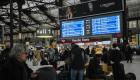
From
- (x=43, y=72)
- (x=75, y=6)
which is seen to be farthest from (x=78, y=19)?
(x=43, y=72)

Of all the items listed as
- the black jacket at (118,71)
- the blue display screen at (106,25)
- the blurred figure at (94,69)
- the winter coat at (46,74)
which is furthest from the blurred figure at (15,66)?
the blue display screen at (106,25)

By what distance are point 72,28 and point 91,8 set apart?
269cm

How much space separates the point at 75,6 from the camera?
21609mm

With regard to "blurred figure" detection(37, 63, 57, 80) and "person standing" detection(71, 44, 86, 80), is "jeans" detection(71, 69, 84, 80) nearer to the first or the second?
"person standing" detection(71, 44, 86, 80)

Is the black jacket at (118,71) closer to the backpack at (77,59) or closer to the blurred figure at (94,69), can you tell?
the blurred figure at (94,69)

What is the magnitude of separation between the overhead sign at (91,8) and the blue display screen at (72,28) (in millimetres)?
402

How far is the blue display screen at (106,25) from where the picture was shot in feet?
62.8

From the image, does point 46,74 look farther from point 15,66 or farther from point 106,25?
point 106,25

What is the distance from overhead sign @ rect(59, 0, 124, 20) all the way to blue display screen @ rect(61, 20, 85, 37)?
0.40 metres

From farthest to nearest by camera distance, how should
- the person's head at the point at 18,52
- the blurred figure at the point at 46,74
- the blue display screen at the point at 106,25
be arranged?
the blue display screen at the point at 106,25
the blurred figure at the point at 46,74
the person's head at the point at 18,52

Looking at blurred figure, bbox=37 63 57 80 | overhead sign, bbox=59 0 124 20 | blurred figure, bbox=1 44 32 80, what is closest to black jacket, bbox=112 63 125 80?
blurred figure, bbox=37 63 57 80

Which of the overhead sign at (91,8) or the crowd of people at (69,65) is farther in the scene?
the overhead sign at (91,8)

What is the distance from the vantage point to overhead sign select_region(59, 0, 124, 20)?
18891mm

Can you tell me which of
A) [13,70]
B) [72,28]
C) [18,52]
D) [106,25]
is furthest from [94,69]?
[72,28]
